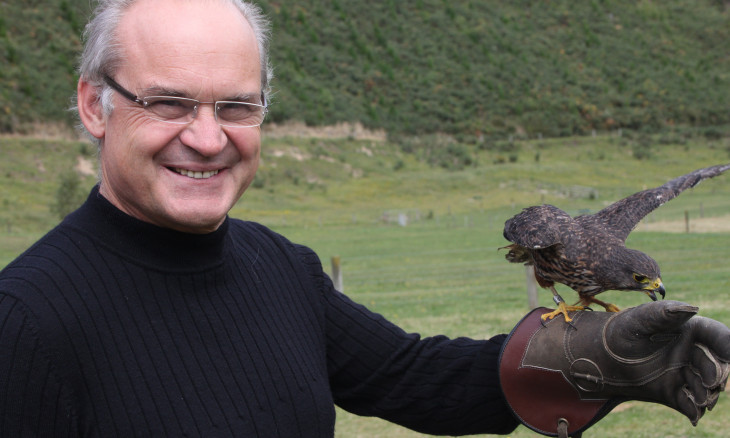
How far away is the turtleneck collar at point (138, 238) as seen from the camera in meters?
1.81

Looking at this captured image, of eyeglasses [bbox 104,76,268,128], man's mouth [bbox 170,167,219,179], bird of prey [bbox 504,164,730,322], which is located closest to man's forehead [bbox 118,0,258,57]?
eyeglasses [bbox 104,76,268,128]

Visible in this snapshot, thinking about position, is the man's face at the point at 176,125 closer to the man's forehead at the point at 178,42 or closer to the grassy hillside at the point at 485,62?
the man's forehead at the point at 178,42

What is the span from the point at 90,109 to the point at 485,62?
185 ft

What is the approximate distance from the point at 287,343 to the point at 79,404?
574 mm

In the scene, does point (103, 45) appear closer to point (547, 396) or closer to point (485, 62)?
point (547, 396)

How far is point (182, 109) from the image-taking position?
5.71 feet

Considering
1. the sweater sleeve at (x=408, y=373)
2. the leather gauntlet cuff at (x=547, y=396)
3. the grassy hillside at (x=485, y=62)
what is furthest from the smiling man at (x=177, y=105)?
the grassy hillside at (x=485, y=62)

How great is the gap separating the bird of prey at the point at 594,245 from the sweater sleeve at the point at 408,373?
1.12 metres

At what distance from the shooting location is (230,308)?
1929 mm

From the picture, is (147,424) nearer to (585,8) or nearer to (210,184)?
(210,184)

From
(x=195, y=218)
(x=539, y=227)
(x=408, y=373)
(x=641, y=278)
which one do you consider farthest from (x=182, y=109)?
(x=641, y=278)

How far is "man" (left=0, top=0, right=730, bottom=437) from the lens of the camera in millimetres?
1604

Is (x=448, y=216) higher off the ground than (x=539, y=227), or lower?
lower

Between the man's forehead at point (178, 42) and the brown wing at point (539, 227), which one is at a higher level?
the man's forehead at point (178, 42)
